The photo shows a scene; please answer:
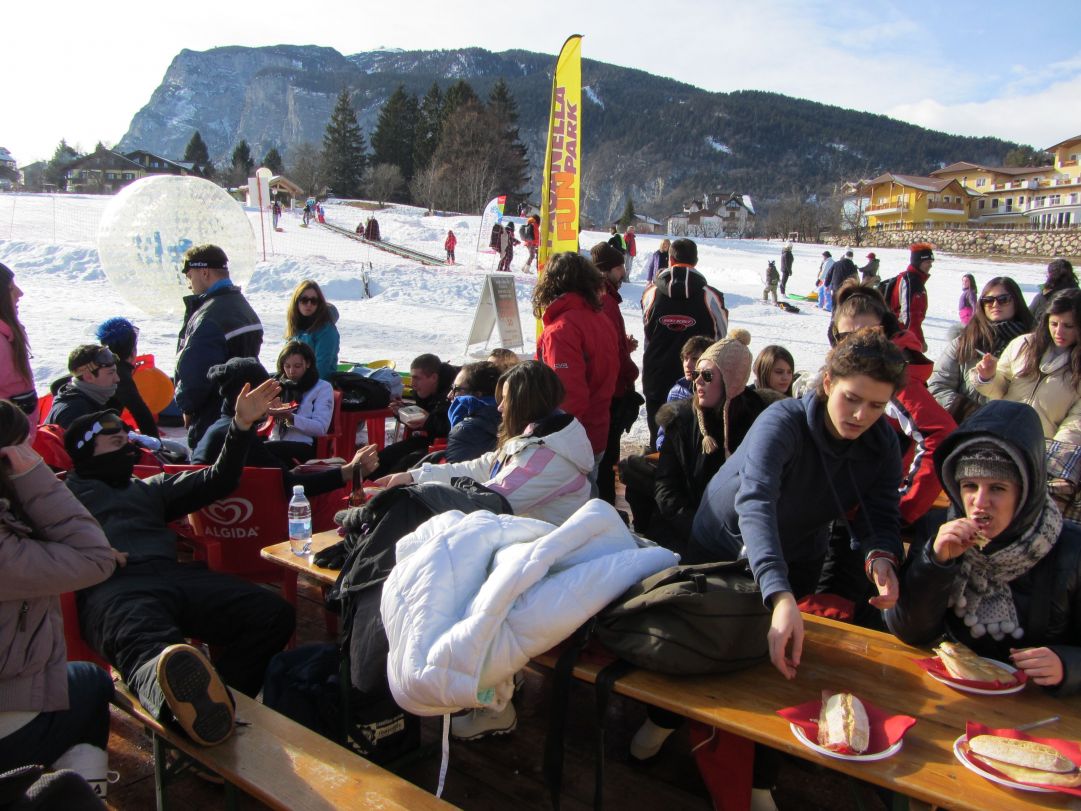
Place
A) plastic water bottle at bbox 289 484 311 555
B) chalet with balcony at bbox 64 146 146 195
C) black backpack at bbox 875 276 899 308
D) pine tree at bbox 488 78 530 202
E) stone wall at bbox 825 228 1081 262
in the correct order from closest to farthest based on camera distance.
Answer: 1. plastic water bottle at bbox 289 484 311 555
2. black backpack at bbox 875 276 899 308
3. stone wall at bbox 825 228 1081 262
4. pine tree at bbox 488 78 530 202
5. chalet with balcony at bbox 64 146 146 195

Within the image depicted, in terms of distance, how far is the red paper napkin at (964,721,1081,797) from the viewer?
1585 millimetres

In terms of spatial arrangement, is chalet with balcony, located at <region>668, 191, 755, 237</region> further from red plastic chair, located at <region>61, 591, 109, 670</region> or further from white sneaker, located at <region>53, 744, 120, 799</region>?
white sneaker, located at <region>53, 744, 120, 799</region>

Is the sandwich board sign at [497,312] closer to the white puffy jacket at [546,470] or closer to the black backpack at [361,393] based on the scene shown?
the black backpack at [361,393]

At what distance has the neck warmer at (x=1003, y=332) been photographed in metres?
4.49

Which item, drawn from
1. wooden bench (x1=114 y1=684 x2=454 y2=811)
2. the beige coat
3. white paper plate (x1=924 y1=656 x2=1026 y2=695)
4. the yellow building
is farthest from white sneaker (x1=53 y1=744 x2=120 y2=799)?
the yellow building

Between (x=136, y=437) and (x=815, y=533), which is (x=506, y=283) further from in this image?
(x=815, y=533)

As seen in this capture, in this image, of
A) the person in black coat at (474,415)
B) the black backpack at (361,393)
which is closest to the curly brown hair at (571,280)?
the person in black coat at (474,415)

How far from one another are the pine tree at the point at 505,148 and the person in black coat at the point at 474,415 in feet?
209

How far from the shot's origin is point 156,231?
7.92 m

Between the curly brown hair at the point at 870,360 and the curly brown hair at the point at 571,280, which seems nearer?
the curly brown hair at the point at 870,360

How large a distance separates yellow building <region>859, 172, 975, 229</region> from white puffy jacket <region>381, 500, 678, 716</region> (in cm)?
7322

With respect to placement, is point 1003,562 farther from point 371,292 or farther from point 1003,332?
point 371,292

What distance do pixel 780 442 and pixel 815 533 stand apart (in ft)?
1.92

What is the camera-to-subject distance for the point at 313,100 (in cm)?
19050
